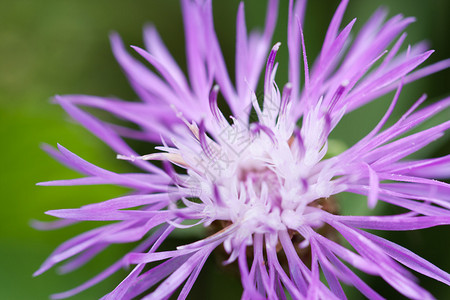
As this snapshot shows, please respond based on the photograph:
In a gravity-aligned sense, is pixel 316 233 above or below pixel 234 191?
below

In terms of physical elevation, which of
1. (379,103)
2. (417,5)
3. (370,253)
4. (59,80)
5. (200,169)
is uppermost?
(59,80)

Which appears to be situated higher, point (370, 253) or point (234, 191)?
point (234, 191)

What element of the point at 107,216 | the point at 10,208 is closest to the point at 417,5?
the point at 107,216

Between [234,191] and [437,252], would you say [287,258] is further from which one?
[437,252]

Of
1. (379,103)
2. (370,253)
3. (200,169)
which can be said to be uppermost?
(379,103)

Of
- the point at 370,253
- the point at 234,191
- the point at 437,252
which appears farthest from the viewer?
the point at 437,252

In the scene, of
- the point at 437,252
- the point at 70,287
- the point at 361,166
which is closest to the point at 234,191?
the point at 361,166

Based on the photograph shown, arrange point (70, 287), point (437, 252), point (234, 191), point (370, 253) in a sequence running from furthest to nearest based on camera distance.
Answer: point (70, 287) < point (437, 252) < point (234, 191) < point (370, 253)

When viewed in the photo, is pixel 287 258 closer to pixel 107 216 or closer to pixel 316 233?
pixel 316 233

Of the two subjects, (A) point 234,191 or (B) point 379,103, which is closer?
(A) point 234,191
